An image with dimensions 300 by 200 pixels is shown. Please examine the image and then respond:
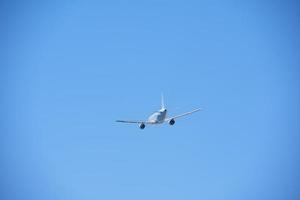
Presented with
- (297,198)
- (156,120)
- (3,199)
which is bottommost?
(156,120)

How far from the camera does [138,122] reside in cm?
10012

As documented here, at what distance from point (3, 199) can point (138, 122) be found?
11666 centimetres

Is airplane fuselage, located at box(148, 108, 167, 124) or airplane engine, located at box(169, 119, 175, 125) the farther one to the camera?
airplane engine, located at box(169, 119, 175, 125)

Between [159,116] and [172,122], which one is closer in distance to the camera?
[159,116]

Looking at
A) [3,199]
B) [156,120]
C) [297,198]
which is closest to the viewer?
[156,120]

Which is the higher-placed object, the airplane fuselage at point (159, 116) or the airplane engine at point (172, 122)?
the airplane fuselage at point (159, 116)

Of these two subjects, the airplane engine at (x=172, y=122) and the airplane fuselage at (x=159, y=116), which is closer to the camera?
the airplane fuselage at (x=159, y=116)

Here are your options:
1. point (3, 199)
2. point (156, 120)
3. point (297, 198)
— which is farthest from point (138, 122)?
point (3, 199)

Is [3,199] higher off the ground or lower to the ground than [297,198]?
higher

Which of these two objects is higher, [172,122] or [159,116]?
[159,116]

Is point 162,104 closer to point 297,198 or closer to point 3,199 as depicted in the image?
point 297,198

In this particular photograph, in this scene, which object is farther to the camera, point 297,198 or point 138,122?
point 297,198

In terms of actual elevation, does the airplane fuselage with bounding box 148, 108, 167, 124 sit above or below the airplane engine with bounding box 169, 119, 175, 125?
above

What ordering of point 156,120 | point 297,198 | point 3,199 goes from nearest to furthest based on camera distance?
point 156,120 → point 297,198 → point 3,199
